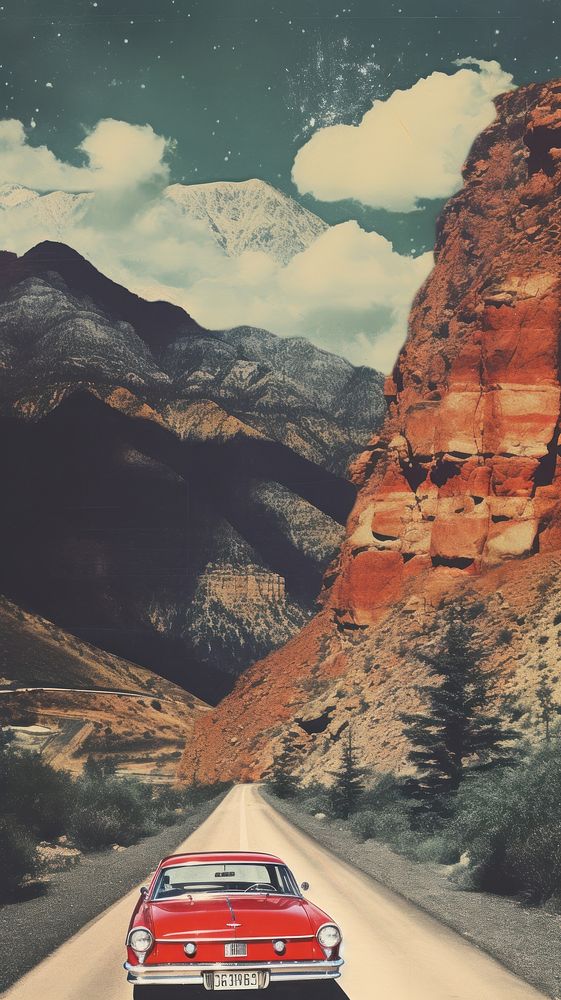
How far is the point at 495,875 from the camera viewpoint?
17.9m

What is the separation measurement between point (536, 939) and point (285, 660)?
228ft

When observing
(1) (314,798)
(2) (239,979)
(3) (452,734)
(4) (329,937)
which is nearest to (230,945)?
(2) (239,979)

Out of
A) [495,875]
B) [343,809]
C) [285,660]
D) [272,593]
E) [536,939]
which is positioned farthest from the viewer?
[272,593]

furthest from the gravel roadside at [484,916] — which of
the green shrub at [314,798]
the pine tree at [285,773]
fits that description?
the pine tree at [285,773]

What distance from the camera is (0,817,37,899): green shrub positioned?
682 inches

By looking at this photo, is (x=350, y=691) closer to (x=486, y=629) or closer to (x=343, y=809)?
(x=486, y=629)

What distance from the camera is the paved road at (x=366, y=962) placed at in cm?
925

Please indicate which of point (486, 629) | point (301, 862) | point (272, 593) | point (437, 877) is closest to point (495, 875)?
point (437, 877)

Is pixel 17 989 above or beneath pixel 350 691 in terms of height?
beneath

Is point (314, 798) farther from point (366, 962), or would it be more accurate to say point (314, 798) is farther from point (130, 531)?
point (130, 531)

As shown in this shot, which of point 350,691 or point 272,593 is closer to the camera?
point 350,691

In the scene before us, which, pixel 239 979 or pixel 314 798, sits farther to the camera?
pixel 314 798

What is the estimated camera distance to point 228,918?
28.1 ft

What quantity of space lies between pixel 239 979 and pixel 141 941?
33.7 inches
